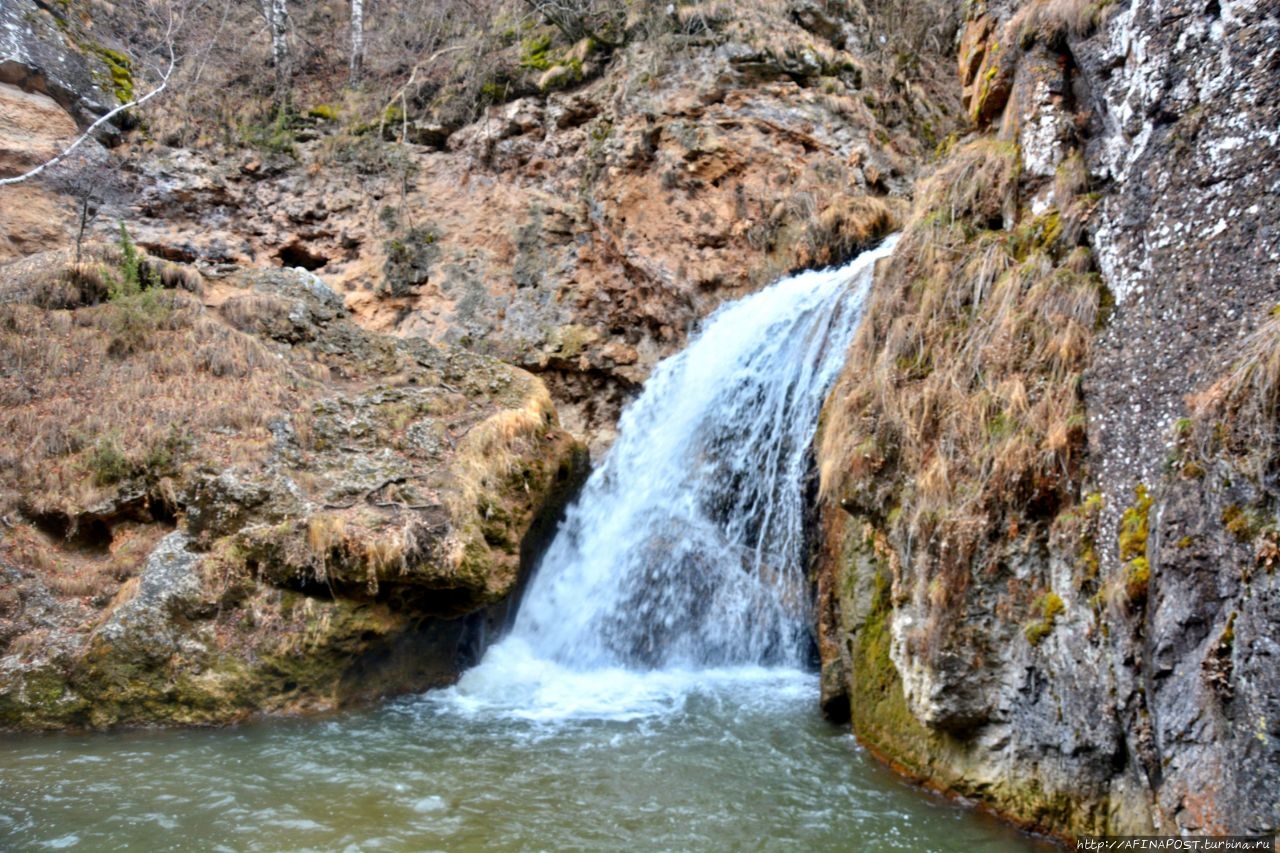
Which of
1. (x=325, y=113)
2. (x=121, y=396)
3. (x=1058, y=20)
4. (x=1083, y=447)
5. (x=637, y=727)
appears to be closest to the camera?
(x=1083, y=447)

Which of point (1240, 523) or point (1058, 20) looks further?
point (1058, 20)

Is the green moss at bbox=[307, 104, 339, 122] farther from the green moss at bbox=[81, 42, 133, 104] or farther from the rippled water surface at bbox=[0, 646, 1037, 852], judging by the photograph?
the rippled water surface at bbox=[0, 646, 1037, 852]

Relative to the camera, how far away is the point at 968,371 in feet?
16.8

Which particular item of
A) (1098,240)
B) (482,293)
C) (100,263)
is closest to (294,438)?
(100,263)

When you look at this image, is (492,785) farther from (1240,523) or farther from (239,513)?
(1240,523)

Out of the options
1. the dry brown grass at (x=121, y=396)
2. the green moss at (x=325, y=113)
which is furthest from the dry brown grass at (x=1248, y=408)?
the green moss at (x=325, y=113)

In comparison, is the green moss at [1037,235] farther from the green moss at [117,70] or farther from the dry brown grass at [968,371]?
the green moss at [117,70]

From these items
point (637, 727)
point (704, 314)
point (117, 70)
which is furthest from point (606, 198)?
point (117, 70)

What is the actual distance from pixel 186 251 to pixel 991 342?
11.6 meters

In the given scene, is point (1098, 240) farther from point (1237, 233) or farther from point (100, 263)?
point (100, 263)

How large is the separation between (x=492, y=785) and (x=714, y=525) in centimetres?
413

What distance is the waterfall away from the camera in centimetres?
788

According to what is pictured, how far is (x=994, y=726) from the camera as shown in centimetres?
456

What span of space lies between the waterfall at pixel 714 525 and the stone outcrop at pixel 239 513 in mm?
699
